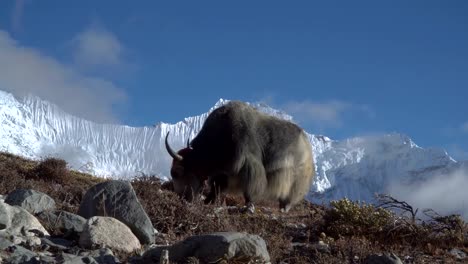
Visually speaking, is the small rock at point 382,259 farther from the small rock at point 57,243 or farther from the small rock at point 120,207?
the small rock at point 57,243

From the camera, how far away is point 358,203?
784cm

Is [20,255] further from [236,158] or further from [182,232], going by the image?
[236,158]

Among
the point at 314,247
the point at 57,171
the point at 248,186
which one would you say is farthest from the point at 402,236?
the point at 57,171

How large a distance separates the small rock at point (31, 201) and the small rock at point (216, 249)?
1616mm

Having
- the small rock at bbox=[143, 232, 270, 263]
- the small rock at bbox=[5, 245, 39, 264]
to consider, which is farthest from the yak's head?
the small rock at bbox=[5, 245, 39, 264]

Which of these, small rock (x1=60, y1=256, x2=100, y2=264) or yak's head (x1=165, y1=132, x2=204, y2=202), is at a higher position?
yak's head (x1=165, y1=132, x2=204, y2=202)

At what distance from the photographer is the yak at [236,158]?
10.2 meters

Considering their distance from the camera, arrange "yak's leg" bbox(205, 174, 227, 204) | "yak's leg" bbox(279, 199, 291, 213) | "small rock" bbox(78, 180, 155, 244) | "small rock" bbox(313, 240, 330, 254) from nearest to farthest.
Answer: "small rock" bbox(78, 180, 155, 244) → "small rock" bbox(313, 240, 330, 254) → "yak's leg" bbox(205, 174, 227, 204) → "yak's leg" bbox(279, 199, 291, 213)

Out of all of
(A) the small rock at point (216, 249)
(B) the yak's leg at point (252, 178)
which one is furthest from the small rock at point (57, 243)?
(B) the yak's leg at point (252, 178)

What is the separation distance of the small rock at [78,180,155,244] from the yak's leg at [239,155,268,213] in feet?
14.5

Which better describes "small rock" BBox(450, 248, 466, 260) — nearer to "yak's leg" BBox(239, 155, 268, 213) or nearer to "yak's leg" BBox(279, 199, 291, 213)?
"yak's leg" BBox(239, 155, 268, 213)

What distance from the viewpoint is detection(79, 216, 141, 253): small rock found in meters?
4.92

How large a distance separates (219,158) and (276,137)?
1072 millimetres

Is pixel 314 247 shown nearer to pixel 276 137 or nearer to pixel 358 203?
pixel 358 203
